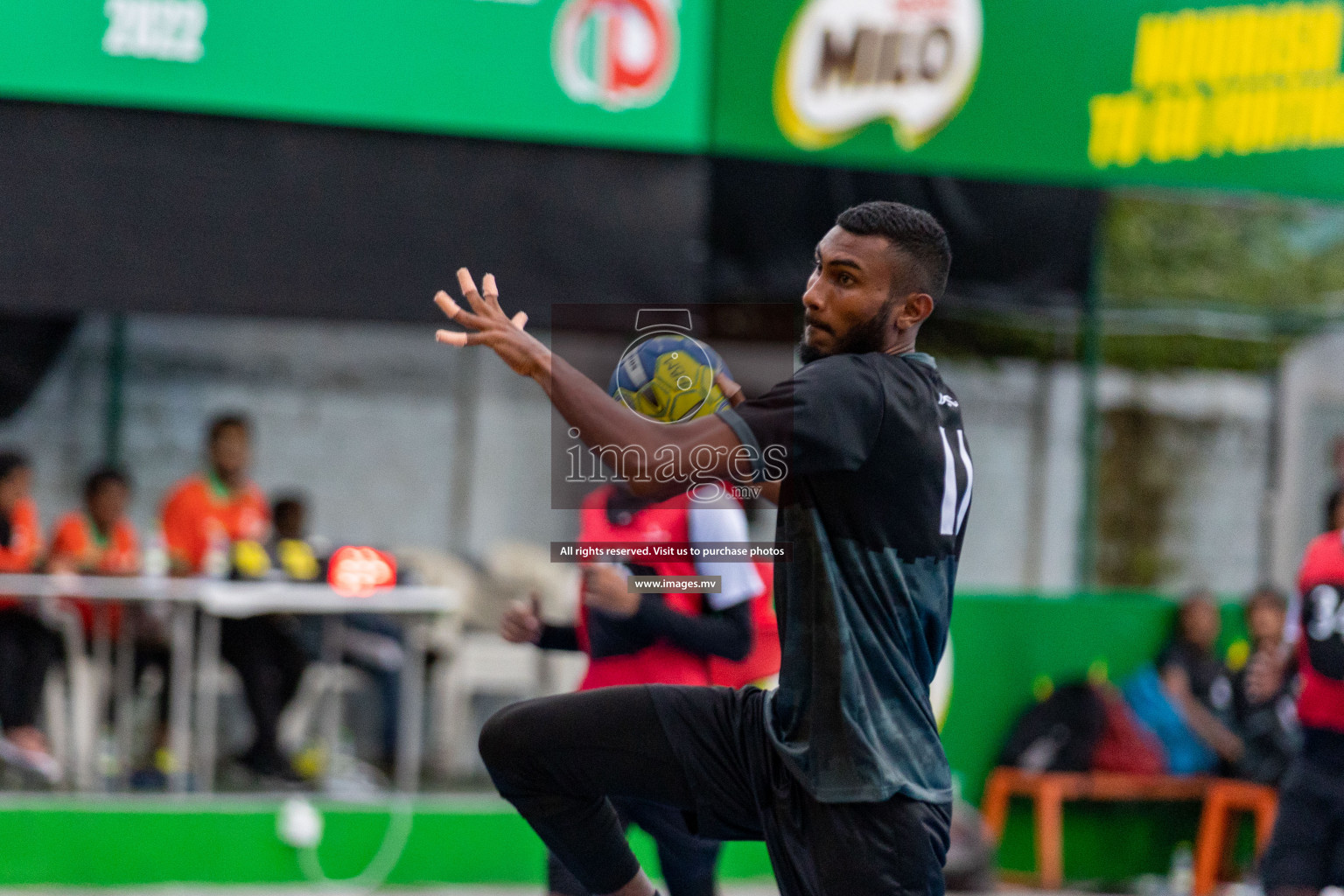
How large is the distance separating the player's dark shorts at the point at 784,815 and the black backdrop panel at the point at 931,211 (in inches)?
212

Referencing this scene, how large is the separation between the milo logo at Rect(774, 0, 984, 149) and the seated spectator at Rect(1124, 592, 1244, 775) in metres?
3.12

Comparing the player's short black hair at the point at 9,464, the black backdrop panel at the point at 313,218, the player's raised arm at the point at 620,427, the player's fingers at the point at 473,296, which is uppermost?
the black backdrop panel at the point at 313,218

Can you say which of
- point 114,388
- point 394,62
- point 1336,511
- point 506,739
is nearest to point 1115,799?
point 1336,511

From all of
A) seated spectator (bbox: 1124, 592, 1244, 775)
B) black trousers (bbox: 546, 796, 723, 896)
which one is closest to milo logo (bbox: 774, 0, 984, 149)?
seated spectator (bbox: 1124, 592, 1244, 775)

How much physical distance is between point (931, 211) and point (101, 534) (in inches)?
183

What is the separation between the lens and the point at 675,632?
5254 millimetres

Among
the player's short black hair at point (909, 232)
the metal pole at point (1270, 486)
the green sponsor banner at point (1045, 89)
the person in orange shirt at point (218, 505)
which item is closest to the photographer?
the player's short black hair at point (909, 232)

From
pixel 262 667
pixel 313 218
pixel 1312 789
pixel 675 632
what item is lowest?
pixel 262 667

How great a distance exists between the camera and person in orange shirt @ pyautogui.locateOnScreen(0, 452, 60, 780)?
8617mm

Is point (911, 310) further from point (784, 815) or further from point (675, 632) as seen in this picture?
point (675, 632)

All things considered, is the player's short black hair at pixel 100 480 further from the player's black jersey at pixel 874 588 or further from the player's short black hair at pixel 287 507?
the player's black jersey at pixel 874 588

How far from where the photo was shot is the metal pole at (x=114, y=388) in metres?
11.0

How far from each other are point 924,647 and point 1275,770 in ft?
20.5

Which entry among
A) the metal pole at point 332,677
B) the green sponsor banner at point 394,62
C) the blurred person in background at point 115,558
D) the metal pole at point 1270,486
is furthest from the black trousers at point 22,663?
the metal pole at point 1270,486
